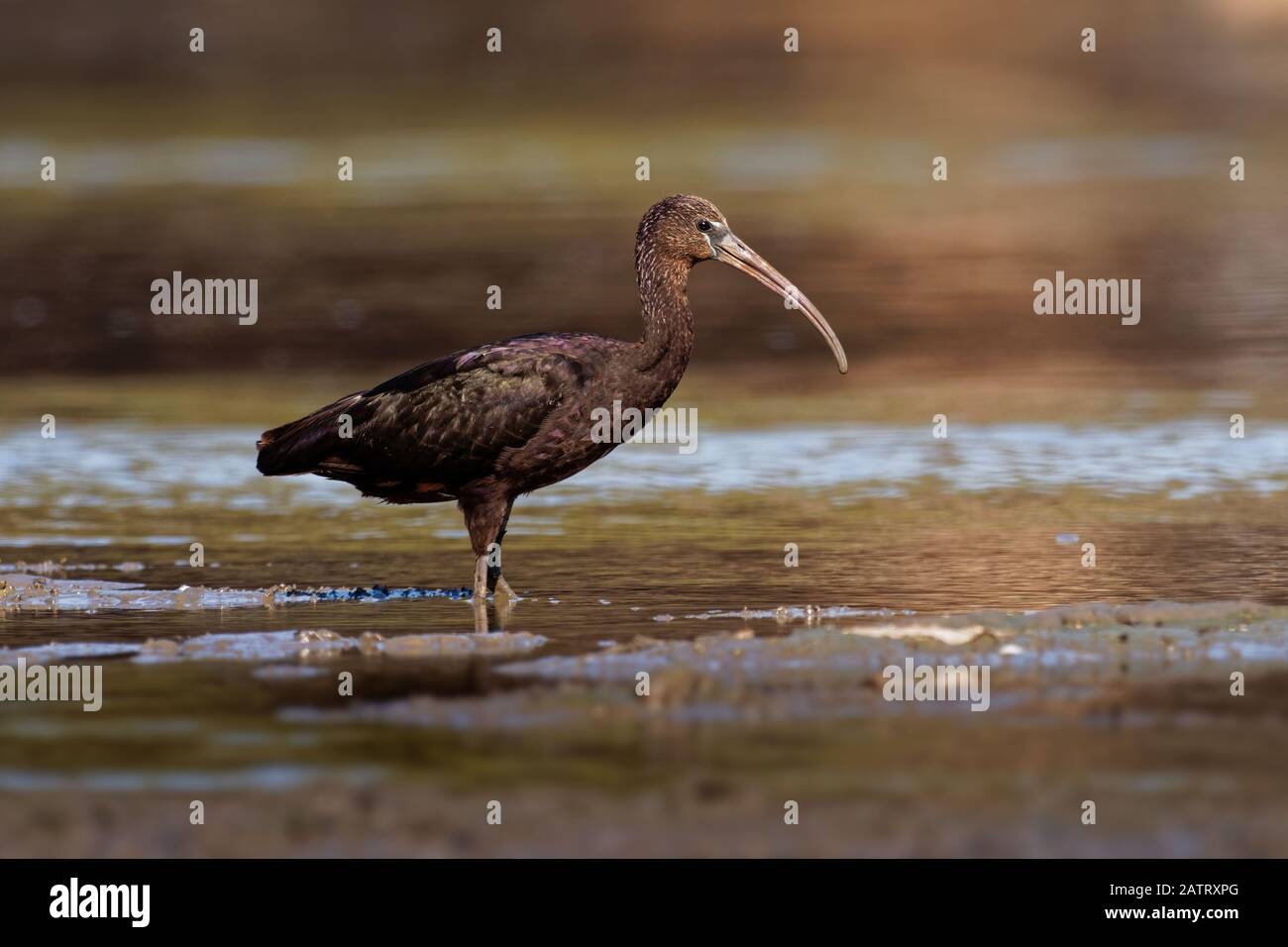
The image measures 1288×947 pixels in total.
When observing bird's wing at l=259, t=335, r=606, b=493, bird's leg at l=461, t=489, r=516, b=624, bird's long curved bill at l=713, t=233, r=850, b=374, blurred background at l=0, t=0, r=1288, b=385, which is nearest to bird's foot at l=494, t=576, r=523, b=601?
bird's leg at l=461, t=489, r=516, b=624

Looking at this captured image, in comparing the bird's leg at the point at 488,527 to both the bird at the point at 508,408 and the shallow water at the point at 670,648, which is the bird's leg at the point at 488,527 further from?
the shallow water at the point at 670,648

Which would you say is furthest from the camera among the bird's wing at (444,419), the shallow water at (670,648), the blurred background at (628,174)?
the blurred background at (628,174)

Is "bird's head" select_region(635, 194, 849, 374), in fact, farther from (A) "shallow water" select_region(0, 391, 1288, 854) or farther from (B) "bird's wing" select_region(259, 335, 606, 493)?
(A) "shallow water" select_region(0, 391, 1288, 854)

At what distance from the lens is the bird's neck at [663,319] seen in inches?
469

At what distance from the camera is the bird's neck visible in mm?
11906

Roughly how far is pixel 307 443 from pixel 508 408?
1.34 meters

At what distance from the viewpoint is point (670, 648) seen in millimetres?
9922

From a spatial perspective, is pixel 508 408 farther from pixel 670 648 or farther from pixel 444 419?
pixel 670 648

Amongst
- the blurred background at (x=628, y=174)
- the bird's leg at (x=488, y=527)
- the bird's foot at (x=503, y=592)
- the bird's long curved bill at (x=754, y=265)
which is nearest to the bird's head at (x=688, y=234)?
the bird's long curved bill at (x=754, y=265)

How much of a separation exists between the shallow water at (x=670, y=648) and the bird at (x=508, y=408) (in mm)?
554

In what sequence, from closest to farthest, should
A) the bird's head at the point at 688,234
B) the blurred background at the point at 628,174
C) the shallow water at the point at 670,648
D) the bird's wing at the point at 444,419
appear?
the shallow water at the point at 670,648
the bird's wing at the point at 444,419
the bird's head at the point at 688,234
the blurred background at the point at 628,174
